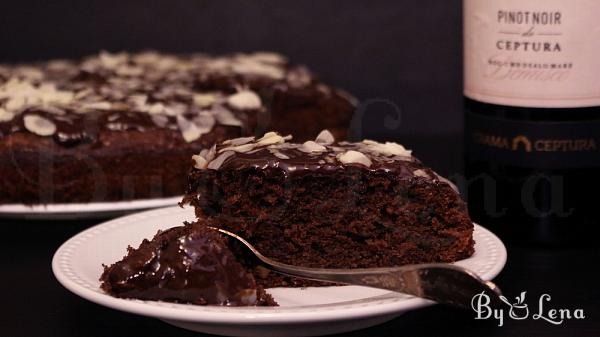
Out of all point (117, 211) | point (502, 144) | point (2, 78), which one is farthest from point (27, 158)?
point (502, 144)

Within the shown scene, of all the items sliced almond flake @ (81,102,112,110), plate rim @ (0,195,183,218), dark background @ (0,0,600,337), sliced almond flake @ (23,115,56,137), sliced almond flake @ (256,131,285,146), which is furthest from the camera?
dark background @ (0,0,600,337)

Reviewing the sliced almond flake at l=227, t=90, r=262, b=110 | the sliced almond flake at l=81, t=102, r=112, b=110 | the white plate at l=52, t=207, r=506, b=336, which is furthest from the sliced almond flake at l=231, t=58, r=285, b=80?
the white plate at l=52, t=207, r=506, b=336

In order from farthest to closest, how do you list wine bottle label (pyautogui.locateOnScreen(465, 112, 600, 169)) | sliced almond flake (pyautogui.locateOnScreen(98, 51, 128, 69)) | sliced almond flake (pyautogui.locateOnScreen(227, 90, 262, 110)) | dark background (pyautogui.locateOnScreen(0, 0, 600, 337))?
dark background (pyautogui.locateOnScreen(0, 0, 600, 337)), sliced almond flake (pyautogui.locateOnScreen(98, 51, 128, 69)), sliced almond flake (pyautogui.locateOnScreen(227, 90, 262, 110)), wine bottle label (pyautogui.locateOnScreen(465, 112, 600, 169))

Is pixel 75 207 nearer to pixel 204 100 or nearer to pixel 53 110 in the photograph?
pixel 53 110

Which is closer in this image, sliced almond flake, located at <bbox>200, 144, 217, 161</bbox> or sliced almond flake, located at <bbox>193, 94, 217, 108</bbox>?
sliced almond flake, located at <bbox>200, 144, 217, 161</bbox>

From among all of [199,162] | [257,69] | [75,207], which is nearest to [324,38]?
[257,69]

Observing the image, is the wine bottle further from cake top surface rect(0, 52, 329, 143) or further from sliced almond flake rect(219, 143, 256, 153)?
cake top surface rect(0, 52, 329, 143)

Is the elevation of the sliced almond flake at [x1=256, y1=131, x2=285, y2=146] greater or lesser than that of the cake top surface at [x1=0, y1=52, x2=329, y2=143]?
greater
